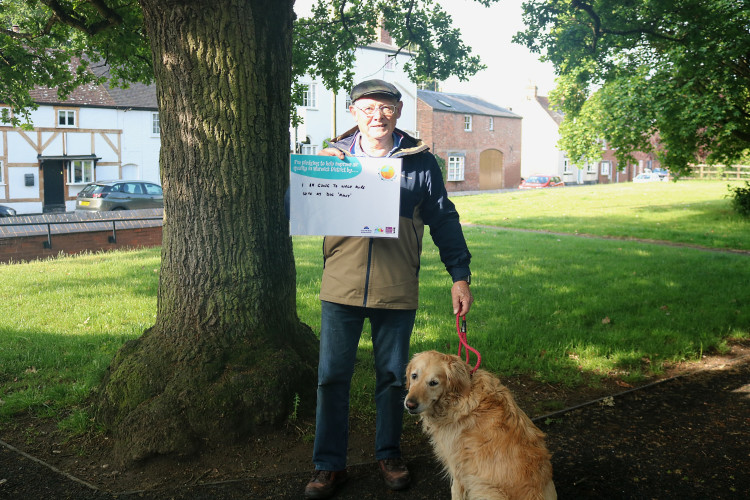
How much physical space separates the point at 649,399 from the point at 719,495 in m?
1.56

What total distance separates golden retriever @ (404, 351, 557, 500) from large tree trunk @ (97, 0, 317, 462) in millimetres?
1467

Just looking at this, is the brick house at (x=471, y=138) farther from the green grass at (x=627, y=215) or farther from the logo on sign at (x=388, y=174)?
the logo on sign at (x=388, y=174)

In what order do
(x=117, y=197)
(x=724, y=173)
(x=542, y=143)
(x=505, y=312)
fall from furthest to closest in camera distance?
(x=542, y=143) < (x=724, y=173) < (x=117, y=197) < (x=505, y=312)

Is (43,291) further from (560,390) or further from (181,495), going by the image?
(560,390)

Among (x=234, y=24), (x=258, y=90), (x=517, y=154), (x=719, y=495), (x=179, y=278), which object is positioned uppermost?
(x=517, y=154)

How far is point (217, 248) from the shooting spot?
14.3ft

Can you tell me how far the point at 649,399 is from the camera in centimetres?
520

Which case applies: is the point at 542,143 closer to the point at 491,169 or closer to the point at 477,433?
the point at 491,169

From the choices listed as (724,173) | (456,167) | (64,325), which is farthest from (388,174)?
(724,173)

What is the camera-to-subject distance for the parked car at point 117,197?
23.6 metres

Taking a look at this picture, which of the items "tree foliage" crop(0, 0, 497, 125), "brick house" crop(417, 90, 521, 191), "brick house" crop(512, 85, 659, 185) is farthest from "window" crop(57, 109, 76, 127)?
"brick house" crop(512, 85, 659, 185)

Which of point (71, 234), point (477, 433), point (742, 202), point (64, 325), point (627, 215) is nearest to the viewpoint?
point (477, 433)

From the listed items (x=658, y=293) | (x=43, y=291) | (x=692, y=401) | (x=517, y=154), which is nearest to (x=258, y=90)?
(x=692, y=401)

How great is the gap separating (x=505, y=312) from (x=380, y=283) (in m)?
4.56
